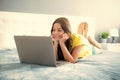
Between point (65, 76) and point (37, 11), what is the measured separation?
1.98 metres

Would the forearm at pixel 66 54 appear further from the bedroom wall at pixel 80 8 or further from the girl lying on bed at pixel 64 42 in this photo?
the bedroom wall at pixel 80 8

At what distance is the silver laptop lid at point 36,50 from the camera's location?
125 centimetres

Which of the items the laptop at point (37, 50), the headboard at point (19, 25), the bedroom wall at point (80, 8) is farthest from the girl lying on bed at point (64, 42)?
the bedroom wall at point (80, 8)

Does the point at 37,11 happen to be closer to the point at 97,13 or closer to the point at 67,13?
the point at 67,13

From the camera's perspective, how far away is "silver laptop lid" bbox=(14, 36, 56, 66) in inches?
49.1

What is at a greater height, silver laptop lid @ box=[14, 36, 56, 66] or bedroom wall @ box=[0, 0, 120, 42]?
bedroom wall @ box=[0, 0, 120, 42]

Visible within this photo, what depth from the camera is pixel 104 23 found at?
12.0 ft

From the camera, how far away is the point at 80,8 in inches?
134

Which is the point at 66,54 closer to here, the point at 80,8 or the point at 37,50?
the point at 37,50

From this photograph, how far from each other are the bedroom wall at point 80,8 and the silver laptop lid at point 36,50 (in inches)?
52.4

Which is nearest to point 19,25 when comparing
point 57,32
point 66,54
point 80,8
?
point 57,32

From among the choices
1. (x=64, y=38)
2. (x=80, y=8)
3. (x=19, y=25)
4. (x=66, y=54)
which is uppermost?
(x=80, y=8)

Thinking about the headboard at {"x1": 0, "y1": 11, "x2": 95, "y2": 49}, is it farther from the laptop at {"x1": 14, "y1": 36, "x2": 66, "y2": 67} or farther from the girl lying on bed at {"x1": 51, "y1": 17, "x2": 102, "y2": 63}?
the laptop at {"x1": 14, "y1": 36, "x2": 66, "y2": 67}

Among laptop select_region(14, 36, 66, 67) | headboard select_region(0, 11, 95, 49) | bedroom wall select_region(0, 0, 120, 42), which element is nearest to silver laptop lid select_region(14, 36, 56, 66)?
laptop select_region(14, 36, 66, 67)
